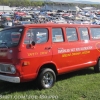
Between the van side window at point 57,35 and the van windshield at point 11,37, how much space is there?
1.05m

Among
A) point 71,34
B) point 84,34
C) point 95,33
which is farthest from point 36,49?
point 95,33

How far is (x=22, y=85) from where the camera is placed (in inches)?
273

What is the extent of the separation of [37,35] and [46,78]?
1.26 m

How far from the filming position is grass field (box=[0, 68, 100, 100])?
5.81m

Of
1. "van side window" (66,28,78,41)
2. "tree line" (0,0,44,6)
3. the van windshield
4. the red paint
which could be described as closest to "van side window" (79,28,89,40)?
the red paint

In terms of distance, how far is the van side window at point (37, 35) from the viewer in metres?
6.18

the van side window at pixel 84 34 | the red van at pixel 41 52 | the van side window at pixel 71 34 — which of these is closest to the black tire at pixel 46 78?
the red van at pixel 41 52

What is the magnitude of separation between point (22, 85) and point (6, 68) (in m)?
1.06

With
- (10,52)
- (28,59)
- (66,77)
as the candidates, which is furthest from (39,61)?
(66,77)

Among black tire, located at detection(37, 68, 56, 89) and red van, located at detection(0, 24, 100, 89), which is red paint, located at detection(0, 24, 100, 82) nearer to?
red van, located at detection(0, 24, 100, 89)

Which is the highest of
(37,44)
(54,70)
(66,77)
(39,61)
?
(37,44)

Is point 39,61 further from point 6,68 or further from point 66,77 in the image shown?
point 66,77

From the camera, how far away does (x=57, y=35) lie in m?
6.89

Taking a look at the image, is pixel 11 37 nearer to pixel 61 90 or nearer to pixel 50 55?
pixel 50 55
